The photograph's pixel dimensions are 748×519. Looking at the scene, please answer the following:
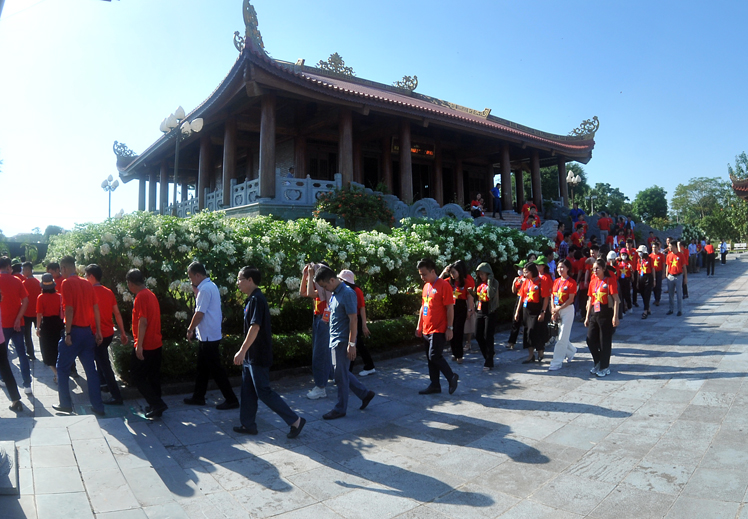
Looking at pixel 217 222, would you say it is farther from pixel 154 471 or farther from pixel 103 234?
pixel 154 471

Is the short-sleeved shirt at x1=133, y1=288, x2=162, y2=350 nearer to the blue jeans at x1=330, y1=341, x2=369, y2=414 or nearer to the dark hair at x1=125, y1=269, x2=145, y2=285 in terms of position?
the dark hair at x1=125, y1=269, x2=145, y2=285

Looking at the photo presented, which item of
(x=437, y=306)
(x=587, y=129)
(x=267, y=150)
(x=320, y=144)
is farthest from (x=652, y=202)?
(x=437, y=306)

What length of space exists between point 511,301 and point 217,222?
752 centimetres

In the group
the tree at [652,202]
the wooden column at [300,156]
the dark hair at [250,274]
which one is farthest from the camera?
the tree at [652,202]

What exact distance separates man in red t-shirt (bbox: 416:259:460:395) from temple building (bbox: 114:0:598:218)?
27.0 ft

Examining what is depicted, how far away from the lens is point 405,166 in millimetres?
16828

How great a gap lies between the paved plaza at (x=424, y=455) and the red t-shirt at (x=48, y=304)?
114 cm

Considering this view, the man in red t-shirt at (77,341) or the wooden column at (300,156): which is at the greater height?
the wooden column at (300,156)

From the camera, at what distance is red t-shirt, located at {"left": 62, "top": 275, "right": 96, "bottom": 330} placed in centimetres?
566

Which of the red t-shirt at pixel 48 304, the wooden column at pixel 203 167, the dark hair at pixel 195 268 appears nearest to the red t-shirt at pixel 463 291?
the dark hair at pixel 195 268

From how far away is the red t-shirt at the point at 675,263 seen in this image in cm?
1160

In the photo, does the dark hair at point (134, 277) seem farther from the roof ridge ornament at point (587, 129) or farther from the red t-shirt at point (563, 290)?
the roof ridge ornament at point (587, 129)

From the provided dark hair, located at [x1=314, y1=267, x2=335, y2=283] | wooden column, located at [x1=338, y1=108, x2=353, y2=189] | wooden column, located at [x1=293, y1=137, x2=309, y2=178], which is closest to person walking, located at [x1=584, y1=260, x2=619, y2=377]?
dark hair, located at [x1=314, y1=267, x2=335, y2=283]

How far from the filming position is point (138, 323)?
5527mm
